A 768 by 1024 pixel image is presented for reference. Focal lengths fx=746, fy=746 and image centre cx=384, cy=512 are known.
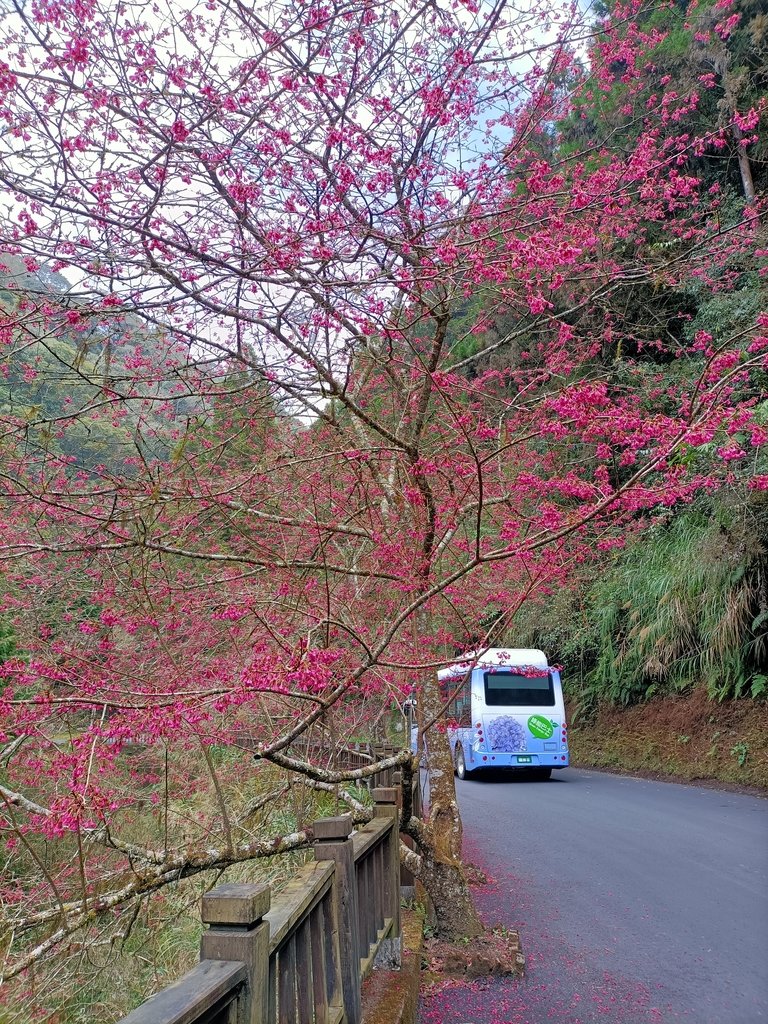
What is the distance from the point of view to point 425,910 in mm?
6289

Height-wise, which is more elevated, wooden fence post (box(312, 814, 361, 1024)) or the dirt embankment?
wooden fence post (box(312, 814, 361, 1024))

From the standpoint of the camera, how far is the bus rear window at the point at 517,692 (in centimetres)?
1666

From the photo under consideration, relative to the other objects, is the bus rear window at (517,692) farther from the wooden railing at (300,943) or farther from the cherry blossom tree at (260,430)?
the wooden railing at (300,943)

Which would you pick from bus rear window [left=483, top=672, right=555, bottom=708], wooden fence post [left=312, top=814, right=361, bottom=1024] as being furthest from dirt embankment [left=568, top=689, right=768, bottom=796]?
wooden fence post [left=312, top=814, right=361, bottom=1024]

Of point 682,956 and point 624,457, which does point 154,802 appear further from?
point 624,457

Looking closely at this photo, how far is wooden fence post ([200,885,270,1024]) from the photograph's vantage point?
197 centimetres

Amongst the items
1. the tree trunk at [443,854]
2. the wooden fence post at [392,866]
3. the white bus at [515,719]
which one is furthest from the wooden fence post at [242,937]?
the white bus at [515,719]

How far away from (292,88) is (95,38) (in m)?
1.08

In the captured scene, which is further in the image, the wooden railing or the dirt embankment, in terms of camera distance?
the dirt embankment

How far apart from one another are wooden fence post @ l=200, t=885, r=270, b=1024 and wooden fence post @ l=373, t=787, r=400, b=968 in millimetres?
2939

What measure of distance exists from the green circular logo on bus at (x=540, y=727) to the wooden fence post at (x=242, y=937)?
15225 mm

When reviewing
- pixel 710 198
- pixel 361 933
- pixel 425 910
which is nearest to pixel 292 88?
pixel 361 933

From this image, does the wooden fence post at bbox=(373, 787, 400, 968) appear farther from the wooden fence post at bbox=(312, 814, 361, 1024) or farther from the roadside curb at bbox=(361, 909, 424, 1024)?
the wooden fence post at bbox=(312, 814, 361, 1024)

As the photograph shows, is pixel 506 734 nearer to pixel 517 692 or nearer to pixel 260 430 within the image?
pixel 517 692
